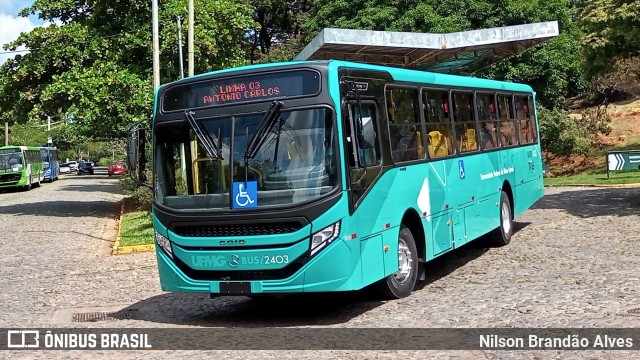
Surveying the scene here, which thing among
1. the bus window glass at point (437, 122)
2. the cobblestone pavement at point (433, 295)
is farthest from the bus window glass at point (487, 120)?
the cobblestone pavement at point (433, 295)

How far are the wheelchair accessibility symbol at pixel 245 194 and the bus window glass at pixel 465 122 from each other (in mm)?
4548

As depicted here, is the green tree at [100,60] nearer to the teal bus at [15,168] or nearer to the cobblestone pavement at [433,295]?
the cobblestone pavement at [433,295]

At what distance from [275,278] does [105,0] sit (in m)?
19.3

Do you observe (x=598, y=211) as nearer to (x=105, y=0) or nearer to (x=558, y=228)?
(x=558, y=228)

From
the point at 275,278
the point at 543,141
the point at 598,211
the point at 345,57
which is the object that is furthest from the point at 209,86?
the point at 543,141

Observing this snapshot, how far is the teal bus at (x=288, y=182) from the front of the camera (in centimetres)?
828

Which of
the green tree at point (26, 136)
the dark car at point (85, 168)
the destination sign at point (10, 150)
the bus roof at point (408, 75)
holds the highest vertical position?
the green tree at point (26, 136)

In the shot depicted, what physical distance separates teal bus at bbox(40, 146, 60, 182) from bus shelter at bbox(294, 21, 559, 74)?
43464 millimetres

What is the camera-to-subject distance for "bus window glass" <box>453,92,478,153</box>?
12.0 m

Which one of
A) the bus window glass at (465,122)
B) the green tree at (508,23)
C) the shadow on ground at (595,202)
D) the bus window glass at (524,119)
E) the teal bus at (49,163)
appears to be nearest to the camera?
the bus window glass at (465,122)

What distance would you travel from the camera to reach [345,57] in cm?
1792

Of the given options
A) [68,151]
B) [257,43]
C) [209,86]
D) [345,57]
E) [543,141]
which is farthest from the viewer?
[68,151]

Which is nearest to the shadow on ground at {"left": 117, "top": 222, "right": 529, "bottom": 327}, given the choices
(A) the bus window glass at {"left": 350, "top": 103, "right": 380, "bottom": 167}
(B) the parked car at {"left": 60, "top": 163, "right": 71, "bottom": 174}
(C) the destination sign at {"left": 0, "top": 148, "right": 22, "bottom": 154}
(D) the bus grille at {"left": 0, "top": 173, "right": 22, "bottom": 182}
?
(A) the bus window glass at {"left": 350, "top": 103, "right": 380, "bottom": 167}

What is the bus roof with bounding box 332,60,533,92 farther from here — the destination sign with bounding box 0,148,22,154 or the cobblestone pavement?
the destination sign with bounding box 0,148,22,154
